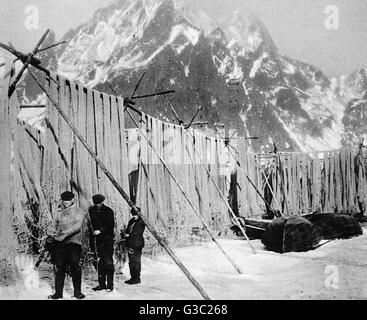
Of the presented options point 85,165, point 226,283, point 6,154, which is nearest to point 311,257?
point 226,283

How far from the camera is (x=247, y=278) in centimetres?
590

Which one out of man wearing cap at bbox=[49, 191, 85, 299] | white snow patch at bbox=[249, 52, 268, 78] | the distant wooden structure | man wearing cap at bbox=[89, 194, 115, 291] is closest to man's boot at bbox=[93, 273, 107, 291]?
man wearing cap at bbox=[89, 194, 115, 291]

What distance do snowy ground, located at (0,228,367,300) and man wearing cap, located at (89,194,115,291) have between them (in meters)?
0.21

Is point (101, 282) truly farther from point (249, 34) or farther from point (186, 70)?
point (249, 34)

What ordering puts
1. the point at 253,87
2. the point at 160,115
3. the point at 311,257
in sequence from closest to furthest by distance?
the point at 311,257 → the point at 160,115 → the point at 253,87

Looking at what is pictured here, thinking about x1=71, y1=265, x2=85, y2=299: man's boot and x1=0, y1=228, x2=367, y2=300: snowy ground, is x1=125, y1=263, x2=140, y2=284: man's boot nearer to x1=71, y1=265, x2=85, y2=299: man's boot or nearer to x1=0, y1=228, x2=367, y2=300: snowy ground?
x1=0, y1=228, x2=367, y2=300: snowy ground

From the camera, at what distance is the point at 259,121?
54656mm

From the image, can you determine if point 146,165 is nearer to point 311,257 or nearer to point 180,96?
point 311,257

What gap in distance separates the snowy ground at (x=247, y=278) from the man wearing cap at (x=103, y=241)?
8.2 inches

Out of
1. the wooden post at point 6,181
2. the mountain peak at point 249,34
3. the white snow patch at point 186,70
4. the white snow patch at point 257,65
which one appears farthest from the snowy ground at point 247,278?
the white snow patch at point 257,65

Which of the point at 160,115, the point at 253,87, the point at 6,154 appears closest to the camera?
the point at 6,154

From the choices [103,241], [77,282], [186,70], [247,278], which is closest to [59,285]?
[77,282]

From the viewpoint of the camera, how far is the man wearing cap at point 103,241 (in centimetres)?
504
